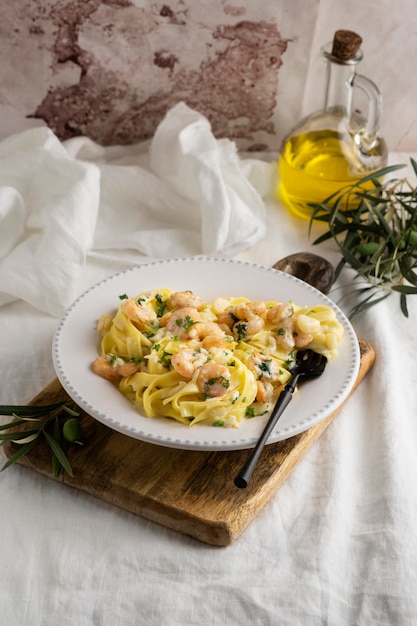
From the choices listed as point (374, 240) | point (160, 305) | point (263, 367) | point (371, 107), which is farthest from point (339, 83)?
point (263, 367)

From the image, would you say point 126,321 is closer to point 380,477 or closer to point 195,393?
point 195,393

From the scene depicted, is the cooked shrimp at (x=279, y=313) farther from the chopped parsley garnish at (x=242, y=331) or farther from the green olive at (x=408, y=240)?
the green olive at (x=408, y=240)

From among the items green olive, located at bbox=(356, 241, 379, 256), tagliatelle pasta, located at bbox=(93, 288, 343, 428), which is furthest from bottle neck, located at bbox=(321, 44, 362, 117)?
tagliatelle pasta, located at bbox=(93, 288, 343, 428)

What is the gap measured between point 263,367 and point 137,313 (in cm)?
25

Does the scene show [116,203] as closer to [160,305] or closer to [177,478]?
[160,305]

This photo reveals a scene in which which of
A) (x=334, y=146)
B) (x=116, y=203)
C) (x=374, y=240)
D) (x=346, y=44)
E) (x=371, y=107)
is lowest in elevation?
(x=116, y=203)

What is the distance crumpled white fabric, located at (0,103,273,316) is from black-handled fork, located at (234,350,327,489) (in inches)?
22.3

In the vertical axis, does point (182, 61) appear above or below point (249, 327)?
above

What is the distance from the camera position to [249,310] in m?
1.45

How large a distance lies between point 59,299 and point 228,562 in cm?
74

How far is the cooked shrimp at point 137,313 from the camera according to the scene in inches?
56.4

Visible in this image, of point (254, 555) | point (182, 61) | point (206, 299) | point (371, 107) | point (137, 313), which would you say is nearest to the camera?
point (254, 555)

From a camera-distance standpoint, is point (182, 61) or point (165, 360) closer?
point (165, 360)

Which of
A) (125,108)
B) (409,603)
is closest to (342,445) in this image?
(409,603)
